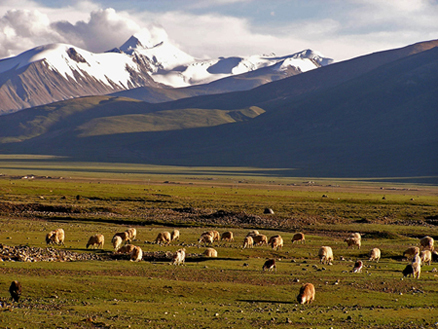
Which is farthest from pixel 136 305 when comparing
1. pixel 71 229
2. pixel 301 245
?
pixel 71 229

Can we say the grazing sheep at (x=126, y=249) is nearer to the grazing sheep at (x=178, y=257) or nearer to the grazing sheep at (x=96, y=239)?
the grazing sheep at (x=96, y=239)

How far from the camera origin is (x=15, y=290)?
1606 cm

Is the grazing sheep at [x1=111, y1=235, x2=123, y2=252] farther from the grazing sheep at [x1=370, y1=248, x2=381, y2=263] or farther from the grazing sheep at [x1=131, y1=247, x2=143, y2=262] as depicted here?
the grazing sheep at [x1=370, y1=248, x2=381, y2=263]

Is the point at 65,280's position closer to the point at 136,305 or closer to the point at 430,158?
the point at 136,305

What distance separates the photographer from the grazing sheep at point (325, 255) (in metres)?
25.1

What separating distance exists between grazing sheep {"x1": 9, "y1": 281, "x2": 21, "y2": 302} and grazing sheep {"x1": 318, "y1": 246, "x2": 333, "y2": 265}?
13.3 metres

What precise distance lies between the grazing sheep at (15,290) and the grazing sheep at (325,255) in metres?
13.3

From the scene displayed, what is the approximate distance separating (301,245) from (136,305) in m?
17.6

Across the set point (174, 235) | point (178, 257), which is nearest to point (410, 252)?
point (178, 257)

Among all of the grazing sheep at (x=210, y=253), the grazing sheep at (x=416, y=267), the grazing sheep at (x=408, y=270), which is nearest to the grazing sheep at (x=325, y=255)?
the grazing sheep at (x=408, y=270)

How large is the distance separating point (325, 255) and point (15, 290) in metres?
13.7

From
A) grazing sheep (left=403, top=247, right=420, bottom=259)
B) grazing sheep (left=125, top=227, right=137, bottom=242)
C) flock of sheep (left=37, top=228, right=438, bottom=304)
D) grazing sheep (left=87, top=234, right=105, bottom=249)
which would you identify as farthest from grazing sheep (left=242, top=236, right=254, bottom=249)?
grazing sheep (left=403, top=247, right=420, bottom=259)

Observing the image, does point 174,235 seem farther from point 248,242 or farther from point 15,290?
point 15,290

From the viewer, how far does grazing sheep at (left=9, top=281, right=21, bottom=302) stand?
631 inches
